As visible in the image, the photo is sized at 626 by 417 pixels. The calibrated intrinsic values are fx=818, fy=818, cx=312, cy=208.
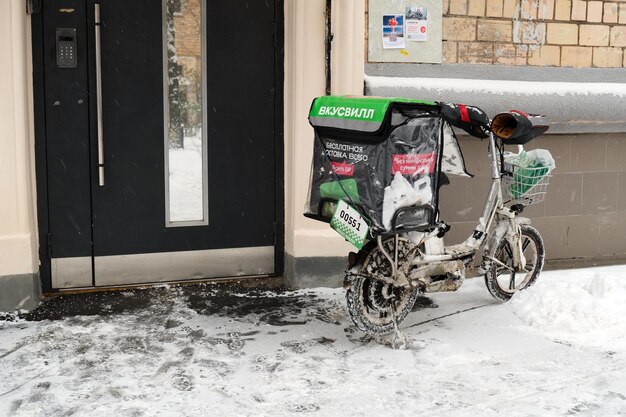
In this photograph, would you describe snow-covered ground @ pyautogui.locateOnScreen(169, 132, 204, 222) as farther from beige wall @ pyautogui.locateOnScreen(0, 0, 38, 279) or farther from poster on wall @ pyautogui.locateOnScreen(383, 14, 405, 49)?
poster on wall @ pyautogui.locateOnScreen(383, 14, 405, 49)

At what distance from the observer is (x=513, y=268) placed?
18.6 ft

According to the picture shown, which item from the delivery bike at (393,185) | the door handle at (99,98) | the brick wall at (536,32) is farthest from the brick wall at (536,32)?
the door handle at (99,98)

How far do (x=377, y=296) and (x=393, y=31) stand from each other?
7.54ft

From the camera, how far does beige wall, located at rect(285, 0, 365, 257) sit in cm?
598

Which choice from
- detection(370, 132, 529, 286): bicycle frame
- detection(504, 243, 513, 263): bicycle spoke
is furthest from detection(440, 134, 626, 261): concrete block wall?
detection(370, 132, 529, 286): bicycle frame

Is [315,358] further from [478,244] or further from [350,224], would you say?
[478,244]

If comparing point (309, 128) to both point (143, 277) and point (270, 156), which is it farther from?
point (143, 277)

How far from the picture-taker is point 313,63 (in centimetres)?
600

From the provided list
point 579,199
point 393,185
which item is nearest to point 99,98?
point 393,185

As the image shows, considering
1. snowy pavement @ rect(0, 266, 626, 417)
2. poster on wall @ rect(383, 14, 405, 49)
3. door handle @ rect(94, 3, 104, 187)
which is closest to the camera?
snowy pavement @ rect(0, 266, 626, 417)

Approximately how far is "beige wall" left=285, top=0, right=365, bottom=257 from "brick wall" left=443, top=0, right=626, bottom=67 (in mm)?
837

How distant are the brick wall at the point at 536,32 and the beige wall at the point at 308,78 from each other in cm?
84

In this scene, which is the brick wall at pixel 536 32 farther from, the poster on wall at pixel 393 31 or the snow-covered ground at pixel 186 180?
the snow-covered ground at pixel 186 180

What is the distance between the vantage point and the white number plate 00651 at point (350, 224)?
14.9 feet
